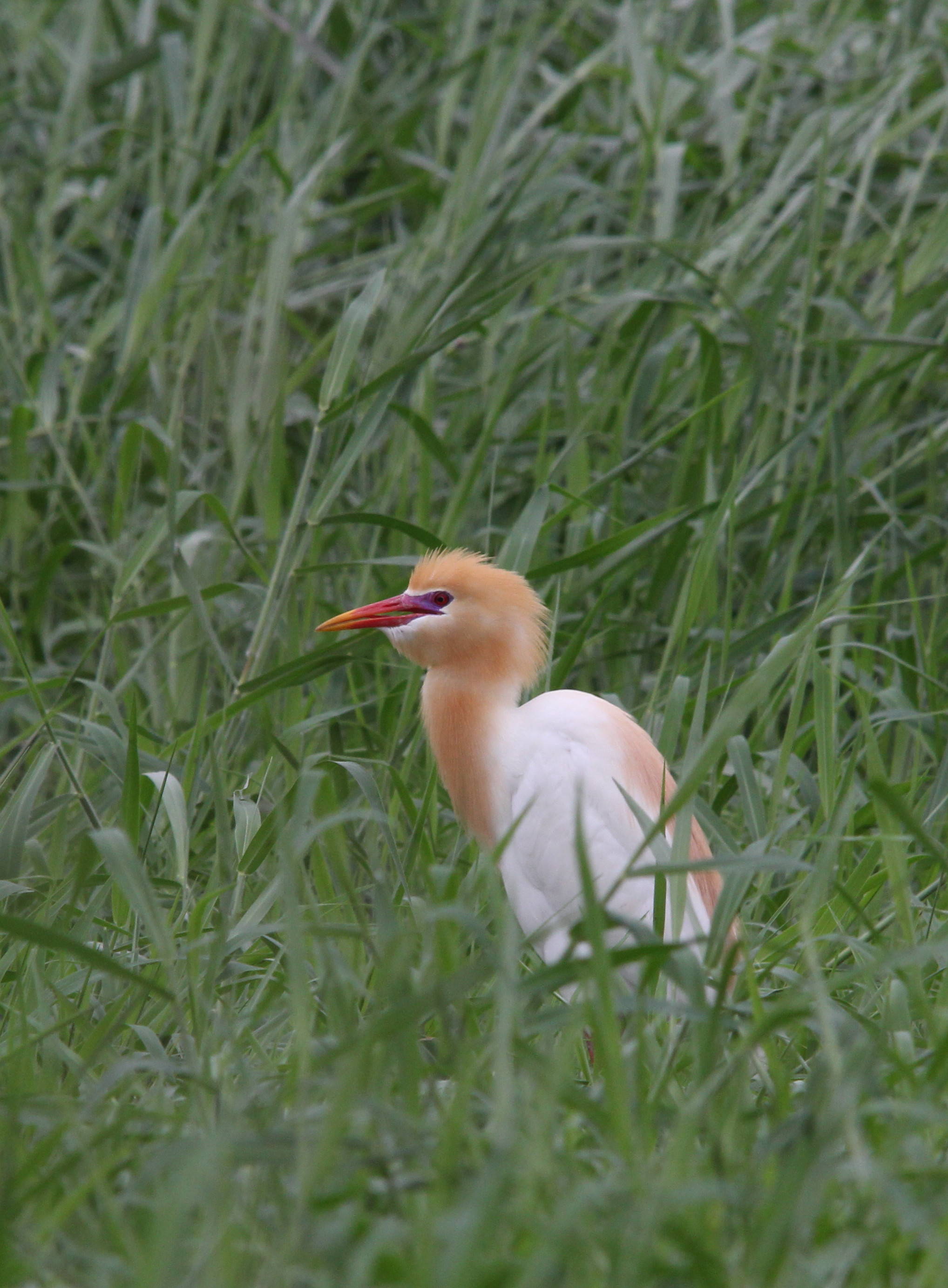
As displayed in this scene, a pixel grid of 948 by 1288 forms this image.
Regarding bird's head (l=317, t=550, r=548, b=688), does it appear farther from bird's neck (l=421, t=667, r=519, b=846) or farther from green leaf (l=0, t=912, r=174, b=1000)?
green leaf (l=0, t=912, r=174, b=1000)

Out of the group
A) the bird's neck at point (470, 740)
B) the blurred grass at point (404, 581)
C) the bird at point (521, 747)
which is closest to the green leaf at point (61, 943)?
the blurred grass at point (404, 581)

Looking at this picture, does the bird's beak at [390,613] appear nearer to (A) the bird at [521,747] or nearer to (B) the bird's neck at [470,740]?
(A) the bird at [521,747]

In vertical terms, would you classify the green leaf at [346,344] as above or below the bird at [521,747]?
above

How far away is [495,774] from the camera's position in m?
2.46

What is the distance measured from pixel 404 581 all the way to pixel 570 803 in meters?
0.91

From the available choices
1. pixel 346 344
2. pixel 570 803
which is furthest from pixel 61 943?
pixel 346 344

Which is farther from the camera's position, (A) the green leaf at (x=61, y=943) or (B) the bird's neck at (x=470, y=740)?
(B) the bird's neck at (x=470, y=740)

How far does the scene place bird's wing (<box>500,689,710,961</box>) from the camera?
2.34m

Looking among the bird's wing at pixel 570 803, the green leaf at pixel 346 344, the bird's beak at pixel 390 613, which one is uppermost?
the green leaf at pixel 346 344

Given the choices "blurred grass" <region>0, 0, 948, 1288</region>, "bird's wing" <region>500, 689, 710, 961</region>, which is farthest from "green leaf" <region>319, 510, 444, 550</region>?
"bird's wing" <region>500, 689, 710, 961</region>

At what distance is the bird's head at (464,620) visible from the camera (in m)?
2.49

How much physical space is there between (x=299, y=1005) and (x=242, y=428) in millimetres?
2107

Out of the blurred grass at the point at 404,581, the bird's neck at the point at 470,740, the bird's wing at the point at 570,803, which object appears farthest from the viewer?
the bird's neck at the point at 470,740

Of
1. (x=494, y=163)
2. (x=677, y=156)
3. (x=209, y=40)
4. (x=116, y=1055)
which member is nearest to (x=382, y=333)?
(x=494, y=163)
